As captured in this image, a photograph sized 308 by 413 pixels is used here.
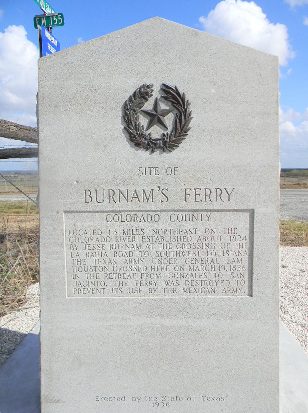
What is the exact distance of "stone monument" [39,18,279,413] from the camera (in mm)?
3238

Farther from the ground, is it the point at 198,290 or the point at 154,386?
the point at 198,290

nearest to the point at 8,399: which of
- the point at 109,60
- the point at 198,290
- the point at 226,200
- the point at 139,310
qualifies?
the point at 139,310

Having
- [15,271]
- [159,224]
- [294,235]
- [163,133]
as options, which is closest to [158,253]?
[159,224]

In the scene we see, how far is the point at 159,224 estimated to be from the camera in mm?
3338

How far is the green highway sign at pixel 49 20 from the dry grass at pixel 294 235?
760 centimetres

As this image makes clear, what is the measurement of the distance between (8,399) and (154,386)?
4.14 ft

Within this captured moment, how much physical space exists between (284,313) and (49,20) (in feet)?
19.8

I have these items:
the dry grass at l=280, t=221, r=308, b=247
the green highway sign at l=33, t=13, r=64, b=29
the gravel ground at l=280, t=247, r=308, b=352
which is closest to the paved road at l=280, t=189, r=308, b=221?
the dry grass at l=280, t=221, r=308, b=247

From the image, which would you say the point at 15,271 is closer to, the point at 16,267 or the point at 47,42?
the point at 16,267

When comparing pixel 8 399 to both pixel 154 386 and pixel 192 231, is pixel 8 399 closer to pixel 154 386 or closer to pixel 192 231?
pixel 154 386

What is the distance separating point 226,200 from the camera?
3.30 meters

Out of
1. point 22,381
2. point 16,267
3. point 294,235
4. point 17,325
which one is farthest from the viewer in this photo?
point 294,235

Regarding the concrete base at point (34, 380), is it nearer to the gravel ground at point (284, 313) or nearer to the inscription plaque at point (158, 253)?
the gravel ground at point (284, 313)

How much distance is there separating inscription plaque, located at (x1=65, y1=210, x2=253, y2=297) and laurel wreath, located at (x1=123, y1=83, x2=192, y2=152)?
514 mm
